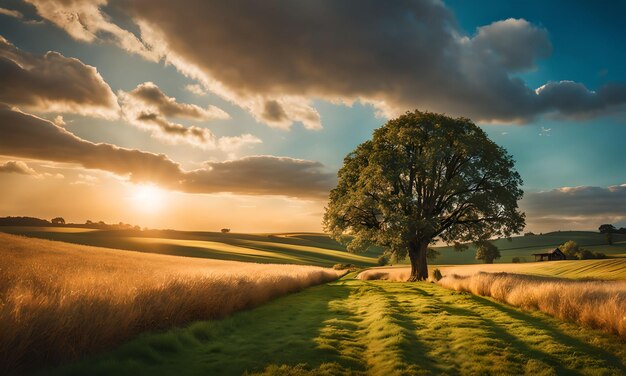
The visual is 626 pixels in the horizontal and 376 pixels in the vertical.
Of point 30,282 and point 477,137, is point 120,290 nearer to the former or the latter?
point 30,282

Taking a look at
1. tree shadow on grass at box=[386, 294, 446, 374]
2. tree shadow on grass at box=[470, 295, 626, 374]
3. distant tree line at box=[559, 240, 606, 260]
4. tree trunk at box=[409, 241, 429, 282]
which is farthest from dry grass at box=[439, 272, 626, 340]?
distant tree line at box=[559, 240, 606, 260]

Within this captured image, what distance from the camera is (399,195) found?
3412 centimetres

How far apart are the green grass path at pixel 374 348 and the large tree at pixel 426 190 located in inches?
777

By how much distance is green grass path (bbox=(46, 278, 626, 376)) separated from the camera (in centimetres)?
826

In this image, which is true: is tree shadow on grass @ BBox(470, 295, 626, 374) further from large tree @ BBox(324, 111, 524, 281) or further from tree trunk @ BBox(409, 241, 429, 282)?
tree trunk @ BBox(409, 241, 429, 282)

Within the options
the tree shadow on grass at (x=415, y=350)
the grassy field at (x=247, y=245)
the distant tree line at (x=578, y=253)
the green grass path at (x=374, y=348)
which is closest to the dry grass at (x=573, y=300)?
the green grass path at (x=374, y=348)

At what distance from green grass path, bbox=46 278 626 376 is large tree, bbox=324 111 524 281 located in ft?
64.7

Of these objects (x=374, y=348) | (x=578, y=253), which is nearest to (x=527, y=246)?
(x=578, y=253)

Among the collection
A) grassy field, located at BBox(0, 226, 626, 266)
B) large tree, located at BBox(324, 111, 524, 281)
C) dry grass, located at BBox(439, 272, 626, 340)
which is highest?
large tree, located at BBox(324, 111, 524, 281)

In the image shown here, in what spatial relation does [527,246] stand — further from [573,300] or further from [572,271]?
[573,300]

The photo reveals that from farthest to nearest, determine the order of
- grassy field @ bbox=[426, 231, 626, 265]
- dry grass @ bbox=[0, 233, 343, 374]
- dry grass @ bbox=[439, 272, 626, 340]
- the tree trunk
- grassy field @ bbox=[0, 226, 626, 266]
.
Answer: grassy field @ bbox=[426, 231, 626, 265], grassy field @ bbox=[0, 226, 626, 266], the tree trunk, dry grass @ bbox=[439, 272, 626, 340], dry grass @ bbox=[0, 233, 343, 374]

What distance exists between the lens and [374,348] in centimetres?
1016

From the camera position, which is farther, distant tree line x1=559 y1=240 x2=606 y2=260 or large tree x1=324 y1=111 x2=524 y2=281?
distant tree line x1=559 y1=240 x2=606 y2=260

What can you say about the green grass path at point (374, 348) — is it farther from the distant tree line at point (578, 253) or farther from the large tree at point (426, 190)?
the distant tree line at point (578, 253)
